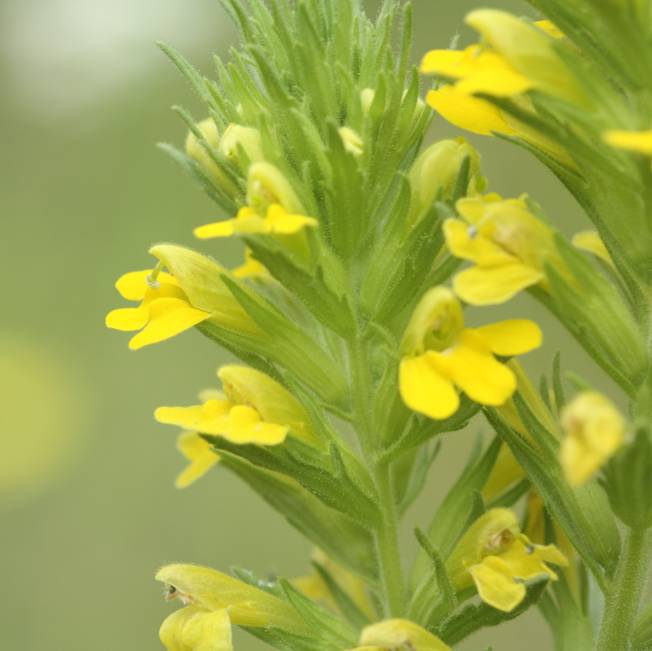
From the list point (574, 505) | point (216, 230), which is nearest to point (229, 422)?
point (216, 230)

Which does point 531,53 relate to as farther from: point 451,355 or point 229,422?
point 229,422

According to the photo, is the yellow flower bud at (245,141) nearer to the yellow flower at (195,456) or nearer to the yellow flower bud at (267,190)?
the yellow flower bud at (267,190)

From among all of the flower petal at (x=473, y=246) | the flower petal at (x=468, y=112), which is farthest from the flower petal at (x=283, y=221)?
the flower petal at (x=468, y=112)

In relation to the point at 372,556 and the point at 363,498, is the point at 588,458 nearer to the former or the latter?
the point at 363,498

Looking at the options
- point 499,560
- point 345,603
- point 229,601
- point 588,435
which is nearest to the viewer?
point 588,435

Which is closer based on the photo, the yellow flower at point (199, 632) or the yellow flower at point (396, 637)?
the yellow flower at point (396, 637)
